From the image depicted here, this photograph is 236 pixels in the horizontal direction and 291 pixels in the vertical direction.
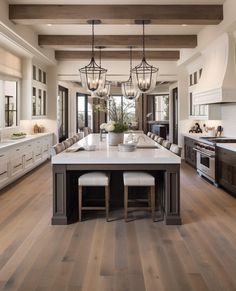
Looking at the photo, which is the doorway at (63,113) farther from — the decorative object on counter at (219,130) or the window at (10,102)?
the decorative object on counter at (219,130)

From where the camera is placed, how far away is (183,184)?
6.53 m

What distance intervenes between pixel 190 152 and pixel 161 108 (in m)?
7.14

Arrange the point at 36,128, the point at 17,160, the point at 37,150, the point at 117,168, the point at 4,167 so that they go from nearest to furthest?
the point at 117,168, the point at 4,167, the point at 17,160, the point at 37,150, the point at 36,128

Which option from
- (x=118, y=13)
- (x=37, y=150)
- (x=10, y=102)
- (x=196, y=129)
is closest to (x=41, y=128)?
(x=37, y=150)

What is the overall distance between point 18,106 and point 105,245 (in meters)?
5.59

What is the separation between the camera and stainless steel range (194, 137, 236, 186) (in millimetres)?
6268

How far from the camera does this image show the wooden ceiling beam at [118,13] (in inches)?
212

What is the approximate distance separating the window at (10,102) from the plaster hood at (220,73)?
4300 mm

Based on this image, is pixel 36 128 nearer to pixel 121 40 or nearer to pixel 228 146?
pixel 121 40

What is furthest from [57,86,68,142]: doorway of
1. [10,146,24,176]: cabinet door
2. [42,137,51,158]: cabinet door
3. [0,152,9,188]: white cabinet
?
[0,152,9,188]: white cabinet

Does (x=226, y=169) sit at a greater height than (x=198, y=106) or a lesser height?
lesser

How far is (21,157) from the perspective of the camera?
6.95 metres

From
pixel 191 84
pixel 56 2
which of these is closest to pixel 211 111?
pixel 191 84

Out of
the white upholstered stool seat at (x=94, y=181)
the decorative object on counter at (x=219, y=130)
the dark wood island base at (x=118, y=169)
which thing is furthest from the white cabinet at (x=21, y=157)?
the decorative object on counter at (x=219, y=130)
